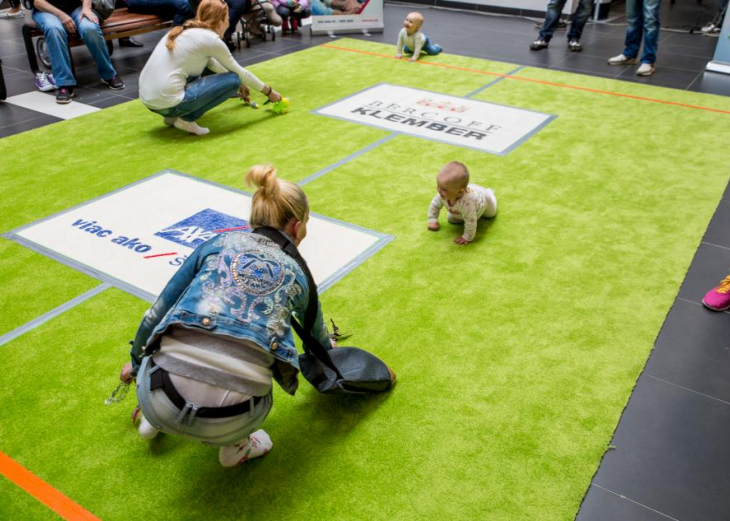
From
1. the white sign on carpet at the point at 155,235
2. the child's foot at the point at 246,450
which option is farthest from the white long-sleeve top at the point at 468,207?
the child's foot at the point at 246,450

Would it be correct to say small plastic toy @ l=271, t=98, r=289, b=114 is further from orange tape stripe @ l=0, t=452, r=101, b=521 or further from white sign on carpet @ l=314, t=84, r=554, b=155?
orange tape stripe @ l=0, t=452, r=101, b=521

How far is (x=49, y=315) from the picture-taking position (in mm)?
2828

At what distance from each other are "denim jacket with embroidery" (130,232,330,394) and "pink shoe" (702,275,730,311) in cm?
198

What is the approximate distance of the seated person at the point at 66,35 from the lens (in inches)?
216

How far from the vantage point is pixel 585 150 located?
4.39 meters

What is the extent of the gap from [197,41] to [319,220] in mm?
1881

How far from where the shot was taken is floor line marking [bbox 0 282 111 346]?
271 cm

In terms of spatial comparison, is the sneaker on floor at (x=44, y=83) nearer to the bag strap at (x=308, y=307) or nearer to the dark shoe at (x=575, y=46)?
the bag strap at (x=308, y=307)

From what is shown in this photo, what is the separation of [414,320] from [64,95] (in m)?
4.32

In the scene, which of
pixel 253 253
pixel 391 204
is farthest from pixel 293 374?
pixel 391 204

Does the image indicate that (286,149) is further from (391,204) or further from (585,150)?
(585,150)

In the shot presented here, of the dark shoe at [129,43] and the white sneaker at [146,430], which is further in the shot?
the dark shoe at [129,43]

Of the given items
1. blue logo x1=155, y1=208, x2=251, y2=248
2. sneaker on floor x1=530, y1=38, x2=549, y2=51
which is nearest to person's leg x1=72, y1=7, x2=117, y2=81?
blue logo x1=155, y1=208, x2=251, y2=248

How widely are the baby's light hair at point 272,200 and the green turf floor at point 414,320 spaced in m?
0.82
